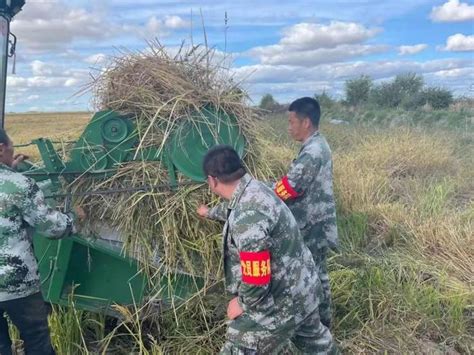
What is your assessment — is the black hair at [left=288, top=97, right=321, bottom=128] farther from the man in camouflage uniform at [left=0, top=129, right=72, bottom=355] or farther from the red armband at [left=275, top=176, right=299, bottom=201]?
the man in camouflage uniform at [left=0, top=129, right=72, bottom=355]

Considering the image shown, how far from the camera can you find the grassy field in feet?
12.5

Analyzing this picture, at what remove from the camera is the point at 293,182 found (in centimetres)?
368

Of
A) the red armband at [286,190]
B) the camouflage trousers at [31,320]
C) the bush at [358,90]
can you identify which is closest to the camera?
the camouflage trousers at [31,320]

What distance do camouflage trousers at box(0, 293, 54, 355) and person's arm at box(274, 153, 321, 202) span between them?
1672mm

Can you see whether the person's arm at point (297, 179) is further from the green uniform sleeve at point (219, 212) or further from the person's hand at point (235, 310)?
the person's hand at point (235, 310)

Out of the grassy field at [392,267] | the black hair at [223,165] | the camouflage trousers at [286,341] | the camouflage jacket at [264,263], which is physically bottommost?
the grassy field at [392,267]

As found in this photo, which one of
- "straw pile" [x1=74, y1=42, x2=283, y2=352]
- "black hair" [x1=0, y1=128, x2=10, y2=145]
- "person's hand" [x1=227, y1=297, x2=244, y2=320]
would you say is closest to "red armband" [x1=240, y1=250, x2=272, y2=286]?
"person's hand" [x1=227, y1=297, x2=244, y2=320]

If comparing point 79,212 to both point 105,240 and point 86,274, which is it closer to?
point 105,240

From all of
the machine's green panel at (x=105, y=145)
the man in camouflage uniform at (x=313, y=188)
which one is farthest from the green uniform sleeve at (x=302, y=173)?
the machine's green panel at (x=105, y=145)

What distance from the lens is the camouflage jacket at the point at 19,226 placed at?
2926mm

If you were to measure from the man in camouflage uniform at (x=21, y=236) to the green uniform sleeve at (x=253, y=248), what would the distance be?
3.76 feet

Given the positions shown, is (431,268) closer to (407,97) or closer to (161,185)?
(161,185)

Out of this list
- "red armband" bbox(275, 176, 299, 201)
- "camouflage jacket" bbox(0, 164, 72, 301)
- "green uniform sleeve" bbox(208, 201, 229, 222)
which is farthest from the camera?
"red armband" bbox(275, 176, 299, 201)

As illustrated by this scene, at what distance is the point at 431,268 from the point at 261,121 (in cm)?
227
